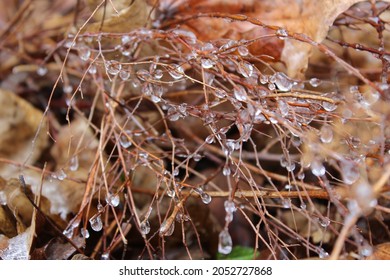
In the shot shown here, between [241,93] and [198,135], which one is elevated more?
[241,93]

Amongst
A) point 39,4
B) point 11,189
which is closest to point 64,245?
point 11,189

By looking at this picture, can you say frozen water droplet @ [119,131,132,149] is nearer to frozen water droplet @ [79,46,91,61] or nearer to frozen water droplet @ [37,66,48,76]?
frozen water droplet @ [79,46,91,61]

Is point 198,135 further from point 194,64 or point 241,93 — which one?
point 241,93

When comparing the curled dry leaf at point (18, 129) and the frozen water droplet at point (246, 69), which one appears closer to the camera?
the frozen water droplet at point (246, 69)

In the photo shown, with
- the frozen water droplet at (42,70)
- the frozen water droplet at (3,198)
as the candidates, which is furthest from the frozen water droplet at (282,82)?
the frozen water droplet at (42,70)

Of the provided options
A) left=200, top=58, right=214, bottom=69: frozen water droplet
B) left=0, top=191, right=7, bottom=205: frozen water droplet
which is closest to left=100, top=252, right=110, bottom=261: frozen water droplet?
left=0, top=191, right=7, bottom=205: frozen water droplet

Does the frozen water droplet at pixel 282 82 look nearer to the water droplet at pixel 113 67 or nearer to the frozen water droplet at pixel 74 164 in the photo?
the water droplet at pixel 113 67

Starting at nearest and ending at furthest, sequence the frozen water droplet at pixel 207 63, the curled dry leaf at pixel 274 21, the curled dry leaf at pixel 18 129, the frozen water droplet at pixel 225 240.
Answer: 1. the frozen water droplet at pixel 225 240
2. the frozen water droplet at pixel 207 63
3. the curled dry leaf at pixel 274 21
4. the curled dry leaf at pixel 18 129
